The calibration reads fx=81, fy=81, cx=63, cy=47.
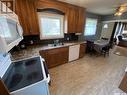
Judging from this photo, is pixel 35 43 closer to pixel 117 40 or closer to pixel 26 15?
pixel 26 15

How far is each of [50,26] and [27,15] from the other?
107 centimetres

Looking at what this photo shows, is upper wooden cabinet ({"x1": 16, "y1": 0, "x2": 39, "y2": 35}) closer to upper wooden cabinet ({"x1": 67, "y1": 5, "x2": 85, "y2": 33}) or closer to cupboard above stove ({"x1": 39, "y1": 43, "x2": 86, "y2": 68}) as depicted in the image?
cupboard above stove ({"x1": 39, "y1": 43, "x2": 86, "y2": 68})

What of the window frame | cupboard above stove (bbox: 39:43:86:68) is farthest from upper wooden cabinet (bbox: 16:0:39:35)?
cupboard above stove (bbox: 39:43:86:68)

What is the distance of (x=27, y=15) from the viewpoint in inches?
90.5

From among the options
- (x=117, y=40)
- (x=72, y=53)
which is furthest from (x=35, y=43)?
(x=117, y=40)

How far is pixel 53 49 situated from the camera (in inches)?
108

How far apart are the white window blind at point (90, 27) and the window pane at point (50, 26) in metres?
2.18

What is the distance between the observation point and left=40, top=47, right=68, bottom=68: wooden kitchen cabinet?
266 cm

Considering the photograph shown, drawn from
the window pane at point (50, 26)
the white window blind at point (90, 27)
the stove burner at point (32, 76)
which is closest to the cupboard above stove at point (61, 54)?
the window pane at point (50, 26)

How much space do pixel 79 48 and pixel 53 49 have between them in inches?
53.5

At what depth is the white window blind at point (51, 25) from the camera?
302 cm

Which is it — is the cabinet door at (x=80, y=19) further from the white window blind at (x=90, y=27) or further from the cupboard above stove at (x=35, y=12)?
the white window blind at (x=90, y=27)

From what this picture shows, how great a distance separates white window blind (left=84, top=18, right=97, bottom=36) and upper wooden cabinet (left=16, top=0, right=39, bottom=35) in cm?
334

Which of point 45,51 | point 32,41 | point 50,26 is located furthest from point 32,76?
point 50,26
